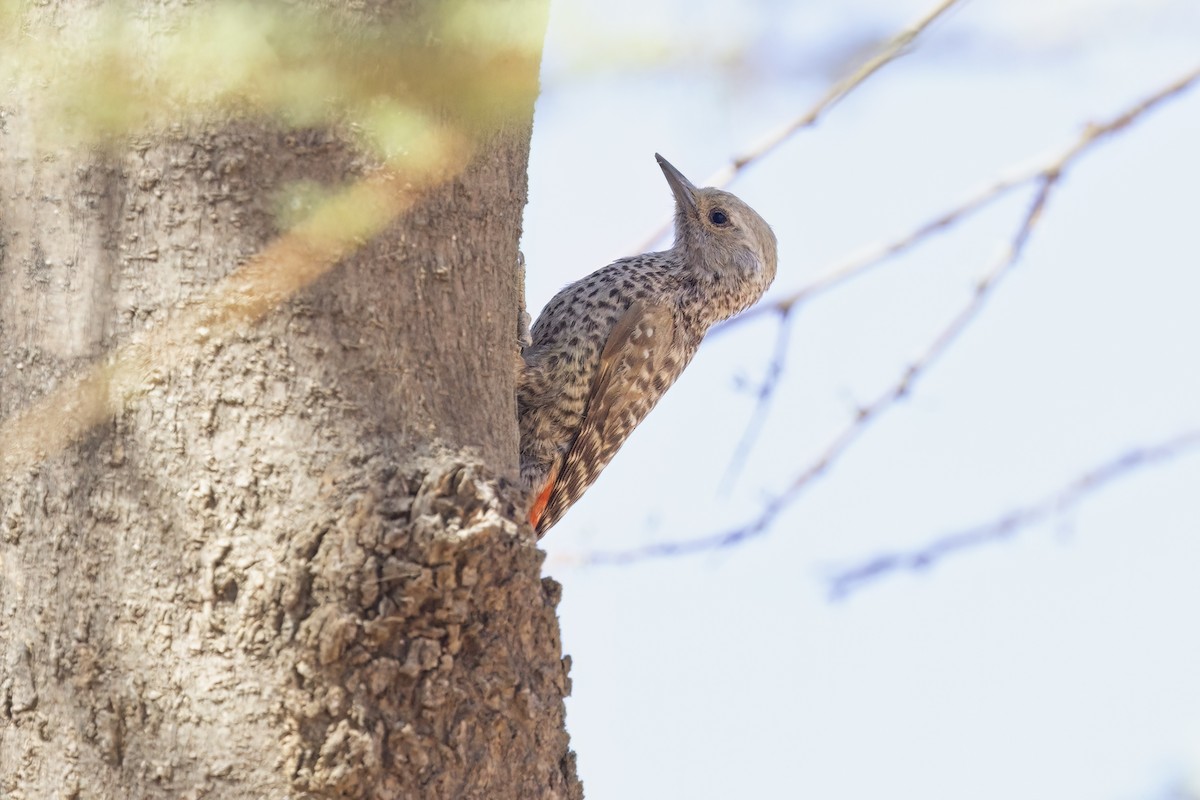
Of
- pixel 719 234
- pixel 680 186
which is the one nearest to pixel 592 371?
pixel 719 234

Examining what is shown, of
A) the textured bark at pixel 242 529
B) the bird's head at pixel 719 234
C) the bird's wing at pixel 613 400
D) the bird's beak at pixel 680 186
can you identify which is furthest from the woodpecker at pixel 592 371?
the textured bark at pixel 242 529

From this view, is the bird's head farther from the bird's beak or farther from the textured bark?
the textured bark

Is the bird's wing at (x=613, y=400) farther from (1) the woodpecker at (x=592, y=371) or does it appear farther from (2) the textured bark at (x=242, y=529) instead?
(2) the textured bark at (x=242, y=529)

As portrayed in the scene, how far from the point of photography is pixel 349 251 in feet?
6.55

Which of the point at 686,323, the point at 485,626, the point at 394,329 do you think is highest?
the point at 686,323

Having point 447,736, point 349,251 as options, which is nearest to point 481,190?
point 349,251

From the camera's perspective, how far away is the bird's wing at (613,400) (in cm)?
433

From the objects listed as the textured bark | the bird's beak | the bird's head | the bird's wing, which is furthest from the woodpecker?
the textured bark

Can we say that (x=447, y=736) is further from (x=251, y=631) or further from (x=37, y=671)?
(x=37, y=671)

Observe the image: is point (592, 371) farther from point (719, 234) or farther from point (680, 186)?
point (680, 186)

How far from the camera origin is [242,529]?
1.81 meters

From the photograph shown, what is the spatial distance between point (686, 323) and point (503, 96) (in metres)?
2.60

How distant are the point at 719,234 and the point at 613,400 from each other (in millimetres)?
1187

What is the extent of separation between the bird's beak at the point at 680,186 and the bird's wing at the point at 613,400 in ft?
3.05
